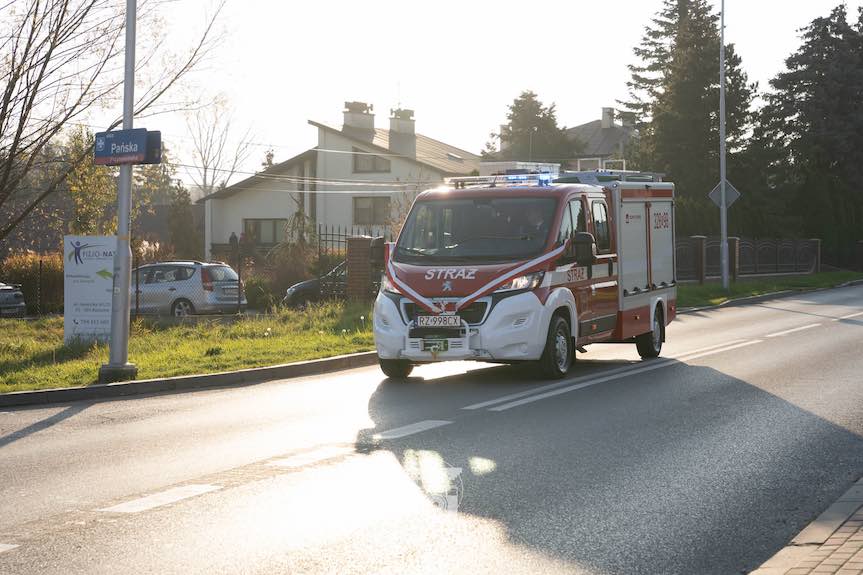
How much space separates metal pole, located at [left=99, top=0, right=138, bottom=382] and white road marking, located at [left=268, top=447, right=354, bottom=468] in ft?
18.7

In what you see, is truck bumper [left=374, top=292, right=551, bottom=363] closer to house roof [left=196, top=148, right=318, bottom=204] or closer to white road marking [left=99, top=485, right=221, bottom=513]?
white road marking [left=99, top=485, right=221, bottom=513]

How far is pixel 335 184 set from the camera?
61.3 m

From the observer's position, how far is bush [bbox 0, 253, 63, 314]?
106 feet

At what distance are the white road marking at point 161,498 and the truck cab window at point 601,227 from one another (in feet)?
26.6

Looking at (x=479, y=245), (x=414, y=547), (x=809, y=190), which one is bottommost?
(x=414, y=547)

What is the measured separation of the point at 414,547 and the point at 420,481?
1685 millimetres

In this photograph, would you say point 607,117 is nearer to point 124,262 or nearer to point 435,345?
point 124,262

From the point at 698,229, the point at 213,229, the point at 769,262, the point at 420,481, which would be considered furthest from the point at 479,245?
the point at 213,229

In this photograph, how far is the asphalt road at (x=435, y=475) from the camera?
5.85 meters

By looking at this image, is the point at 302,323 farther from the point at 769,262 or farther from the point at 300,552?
the point at 769,262

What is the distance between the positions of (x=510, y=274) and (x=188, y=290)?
16455 mm

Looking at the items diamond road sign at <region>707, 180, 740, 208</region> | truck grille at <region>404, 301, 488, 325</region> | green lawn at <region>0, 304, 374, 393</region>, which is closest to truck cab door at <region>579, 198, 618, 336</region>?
truck grille at <region>404, 301, 488, 325</region>

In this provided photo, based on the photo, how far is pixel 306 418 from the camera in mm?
10797

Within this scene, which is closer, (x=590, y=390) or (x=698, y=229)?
(x=590, y=390)
